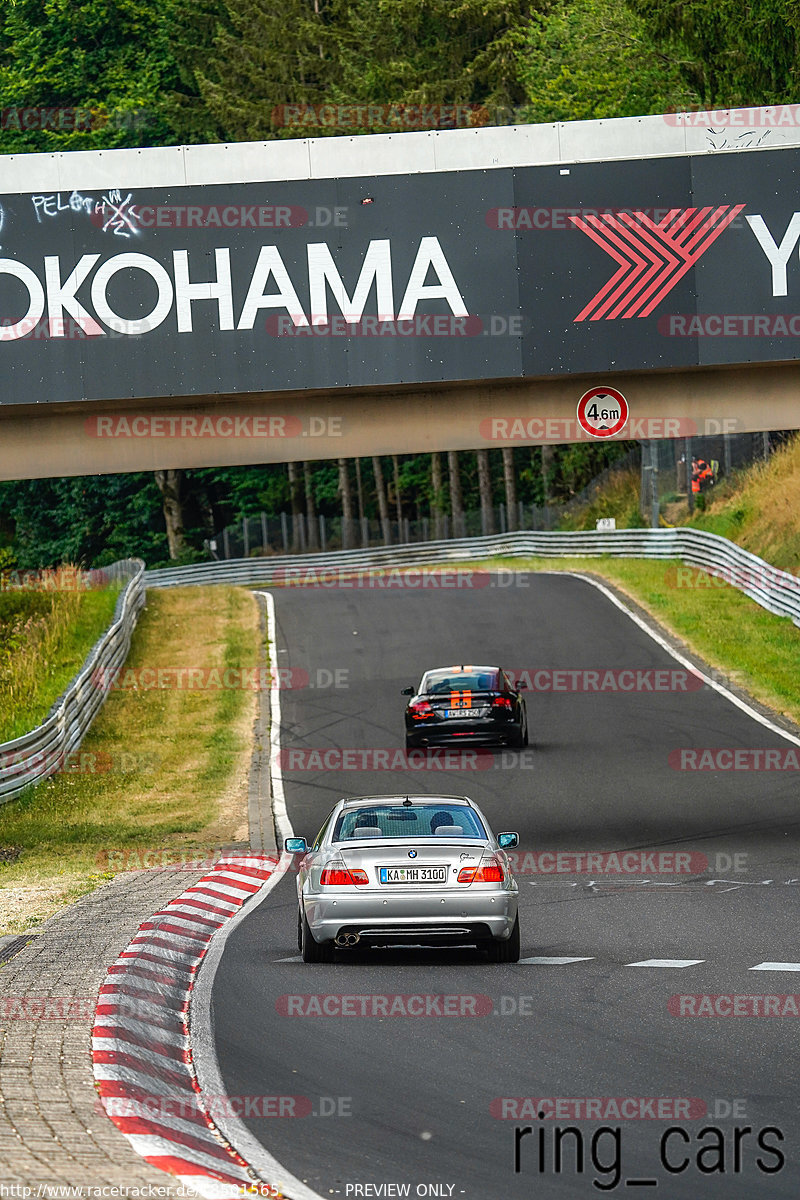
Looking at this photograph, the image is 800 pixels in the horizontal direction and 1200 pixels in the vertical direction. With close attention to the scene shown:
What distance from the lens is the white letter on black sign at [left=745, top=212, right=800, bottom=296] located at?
18.0 meters

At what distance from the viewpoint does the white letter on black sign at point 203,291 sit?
58.5 feet

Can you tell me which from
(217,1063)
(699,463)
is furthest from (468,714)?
(699,463)

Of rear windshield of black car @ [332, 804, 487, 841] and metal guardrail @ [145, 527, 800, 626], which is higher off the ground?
rear windshield of black car @ [332, 804, 487, 841]

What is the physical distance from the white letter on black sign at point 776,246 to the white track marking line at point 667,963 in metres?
9.17

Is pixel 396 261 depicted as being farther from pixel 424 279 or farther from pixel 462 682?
pixel 462 682

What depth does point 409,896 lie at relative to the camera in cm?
1148

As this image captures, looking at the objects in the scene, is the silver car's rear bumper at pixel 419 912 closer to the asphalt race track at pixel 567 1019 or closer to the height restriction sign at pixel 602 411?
the asphalt race track at pixel 567 1019

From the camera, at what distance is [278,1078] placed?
8289 millimetres

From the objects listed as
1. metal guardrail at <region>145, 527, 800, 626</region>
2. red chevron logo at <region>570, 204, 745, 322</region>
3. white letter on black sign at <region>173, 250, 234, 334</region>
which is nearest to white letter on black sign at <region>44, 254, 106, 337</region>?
white letter on black sign at <region>173, 250, 234, 334</region>

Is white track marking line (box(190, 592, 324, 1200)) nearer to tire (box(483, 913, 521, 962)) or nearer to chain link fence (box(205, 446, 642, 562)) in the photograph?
tire (box(483, 913, 521, 962))

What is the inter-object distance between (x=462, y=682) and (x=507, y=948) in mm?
14095

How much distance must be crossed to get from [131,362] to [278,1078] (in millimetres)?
11198

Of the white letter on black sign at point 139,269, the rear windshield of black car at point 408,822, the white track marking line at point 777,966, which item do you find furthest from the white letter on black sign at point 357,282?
the white track marking line at point 777,966

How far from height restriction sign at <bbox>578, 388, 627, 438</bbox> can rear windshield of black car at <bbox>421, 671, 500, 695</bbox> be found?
7.58m
